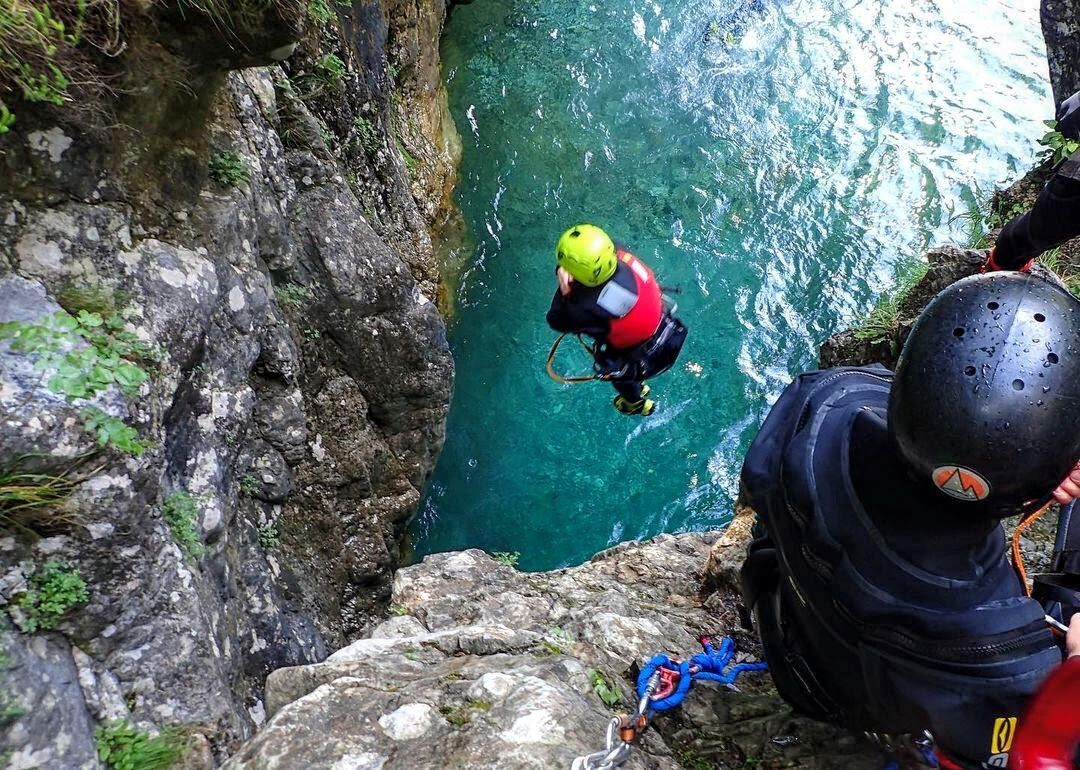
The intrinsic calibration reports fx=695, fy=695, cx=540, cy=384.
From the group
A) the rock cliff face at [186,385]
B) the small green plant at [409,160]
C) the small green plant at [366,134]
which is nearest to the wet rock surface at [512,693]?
the rock cliff face at [186,385]

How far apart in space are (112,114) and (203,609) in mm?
2013

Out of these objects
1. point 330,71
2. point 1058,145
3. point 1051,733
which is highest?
point 330,71

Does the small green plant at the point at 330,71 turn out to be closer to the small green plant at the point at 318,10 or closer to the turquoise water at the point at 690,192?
the small green plant at the point at 318,10

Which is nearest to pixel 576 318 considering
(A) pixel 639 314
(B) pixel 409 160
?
(A) pixel 639 314

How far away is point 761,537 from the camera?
2557 millimetres

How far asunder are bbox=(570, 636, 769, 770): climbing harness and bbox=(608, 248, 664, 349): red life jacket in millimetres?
2447

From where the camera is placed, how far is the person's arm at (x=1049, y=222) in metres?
4.08

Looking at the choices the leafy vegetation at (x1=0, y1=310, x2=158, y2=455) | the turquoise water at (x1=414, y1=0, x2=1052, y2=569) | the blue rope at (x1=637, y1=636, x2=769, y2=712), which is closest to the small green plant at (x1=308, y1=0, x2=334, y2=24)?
the leafy vegetation at (x1=0, y1=310, x2=158, y2=455)

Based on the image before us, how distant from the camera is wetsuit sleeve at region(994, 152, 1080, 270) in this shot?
407 cm

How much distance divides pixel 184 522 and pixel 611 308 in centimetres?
306

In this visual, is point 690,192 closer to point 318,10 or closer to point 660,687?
point 318,10

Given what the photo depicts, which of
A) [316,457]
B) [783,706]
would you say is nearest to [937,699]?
[783,706]

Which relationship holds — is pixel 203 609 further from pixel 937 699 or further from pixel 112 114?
pixel 937 699

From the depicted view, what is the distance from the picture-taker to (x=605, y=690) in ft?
8.96
